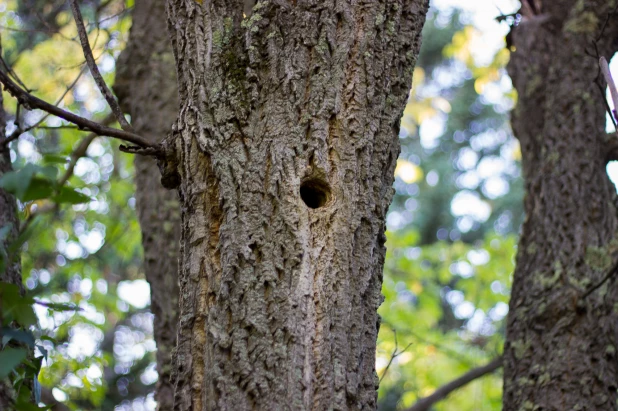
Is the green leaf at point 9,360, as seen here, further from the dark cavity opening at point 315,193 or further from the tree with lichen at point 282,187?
the dark cavity opening at point 315,193

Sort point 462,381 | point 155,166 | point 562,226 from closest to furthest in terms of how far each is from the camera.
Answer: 1. point 562,226
2. point 155,166
3. point 462,381

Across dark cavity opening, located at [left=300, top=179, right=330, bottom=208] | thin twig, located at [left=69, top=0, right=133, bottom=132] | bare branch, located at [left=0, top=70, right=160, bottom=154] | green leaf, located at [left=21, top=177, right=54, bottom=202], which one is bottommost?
green leaf, located at [left=21, top=177, right=54, bottom=202]

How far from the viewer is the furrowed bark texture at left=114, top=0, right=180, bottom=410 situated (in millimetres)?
3393

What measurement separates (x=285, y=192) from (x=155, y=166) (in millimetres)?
2221

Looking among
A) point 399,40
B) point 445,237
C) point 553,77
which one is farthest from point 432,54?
point 399,40

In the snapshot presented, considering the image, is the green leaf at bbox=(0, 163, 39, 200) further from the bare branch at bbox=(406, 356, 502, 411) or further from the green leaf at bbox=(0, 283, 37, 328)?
the bare branch at bbox=(406, 356, 502, 411)

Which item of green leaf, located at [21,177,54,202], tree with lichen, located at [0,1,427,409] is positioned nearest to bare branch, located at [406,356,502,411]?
tree with lichen, located at [0,1,427,409]

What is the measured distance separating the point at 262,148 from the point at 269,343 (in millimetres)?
486

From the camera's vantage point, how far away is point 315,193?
71.0 inches

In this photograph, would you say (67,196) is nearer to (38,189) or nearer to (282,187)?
(38,189)

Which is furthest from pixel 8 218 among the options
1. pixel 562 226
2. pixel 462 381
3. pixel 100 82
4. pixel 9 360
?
pixel 462 381

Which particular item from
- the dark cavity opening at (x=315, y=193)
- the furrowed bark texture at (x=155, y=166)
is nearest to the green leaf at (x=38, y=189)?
the dark cavity opening at (x=315, y=193)

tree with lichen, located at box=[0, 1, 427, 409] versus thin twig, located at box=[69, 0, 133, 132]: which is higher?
thin twig, located at box=[69, 0, 133, 132]

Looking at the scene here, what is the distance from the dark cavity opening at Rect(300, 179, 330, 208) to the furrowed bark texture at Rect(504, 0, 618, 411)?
177 cm
